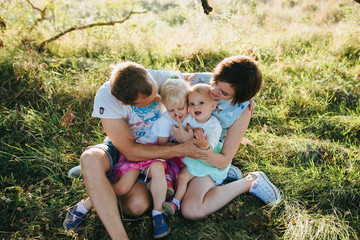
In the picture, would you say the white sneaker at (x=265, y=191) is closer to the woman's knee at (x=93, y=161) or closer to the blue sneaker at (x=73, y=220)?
the woman's knee at (x=93, y=161)

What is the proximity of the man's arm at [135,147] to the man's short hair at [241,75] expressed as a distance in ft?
2.00

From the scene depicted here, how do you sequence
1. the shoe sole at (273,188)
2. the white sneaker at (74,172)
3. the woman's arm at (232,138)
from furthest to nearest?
the white sneaker at (74,172) < the shoe sole at (273,188) < the woman's arm at (232,138)

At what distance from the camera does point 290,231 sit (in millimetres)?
2291

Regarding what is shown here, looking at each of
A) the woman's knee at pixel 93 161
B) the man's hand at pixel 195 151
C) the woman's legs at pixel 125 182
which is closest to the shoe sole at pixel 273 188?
the man's hand at pixel 195 151

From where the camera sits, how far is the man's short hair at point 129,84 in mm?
2084

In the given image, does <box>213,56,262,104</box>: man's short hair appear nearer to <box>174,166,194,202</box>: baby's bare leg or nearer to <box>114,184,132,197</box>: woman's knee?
<box>174,166,194,202</box>: baby's bare leg

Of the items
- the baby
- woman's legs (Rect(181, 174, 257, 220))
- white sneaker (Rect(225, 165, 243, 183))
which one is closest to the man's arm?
Result: the baby

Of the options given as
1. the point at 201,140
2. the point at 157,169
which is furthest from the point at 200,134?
the point at 157,169

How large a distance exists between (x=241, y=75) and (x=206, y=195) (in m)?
1.15

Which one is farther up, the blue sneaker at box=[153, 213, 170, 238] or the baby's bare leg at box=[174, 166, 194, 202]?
the baby's bare leg at box=[174, 166, 194, 202]

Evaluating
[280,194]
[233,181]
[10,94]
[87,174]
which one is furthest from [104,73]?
[280,194]

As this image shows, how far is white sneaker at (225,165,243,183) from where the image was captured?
2.81m

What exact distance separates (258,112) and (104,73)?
2.35 meters

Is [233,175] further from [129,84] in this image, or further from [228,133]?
[129,84]
